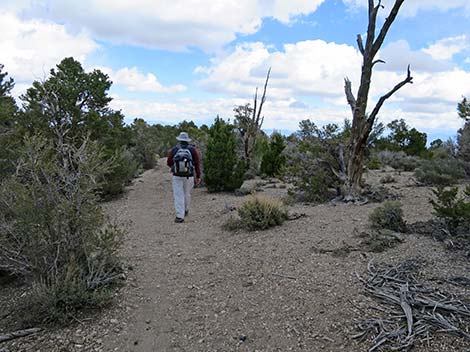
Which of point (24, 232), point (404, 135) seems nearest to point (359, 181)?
point (24, 232)

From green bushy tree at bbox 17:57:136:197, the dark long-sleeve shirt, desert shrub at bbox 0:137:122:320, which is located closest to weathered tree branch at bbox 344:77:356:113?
the dark long-sleeve shirt

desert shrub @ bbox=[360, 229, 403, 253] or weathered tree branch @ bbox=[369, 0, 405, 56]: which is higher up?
weathered tree branch @ bbox=[369, 0, 405, 56]

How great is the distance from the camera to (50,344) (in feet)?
13.0

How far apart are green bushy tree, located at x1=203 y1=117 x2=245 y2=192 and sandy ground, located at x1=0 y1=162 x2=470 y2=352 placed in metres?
4.62

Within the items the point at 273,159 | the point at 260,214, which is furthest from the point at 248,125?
the point at 260,214

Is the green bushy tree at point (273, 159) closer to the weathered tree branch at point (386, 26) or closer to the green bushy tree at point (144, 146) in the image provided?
the weathered tree branch at point (386, 26)

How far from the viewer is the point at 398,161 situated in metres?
18.8

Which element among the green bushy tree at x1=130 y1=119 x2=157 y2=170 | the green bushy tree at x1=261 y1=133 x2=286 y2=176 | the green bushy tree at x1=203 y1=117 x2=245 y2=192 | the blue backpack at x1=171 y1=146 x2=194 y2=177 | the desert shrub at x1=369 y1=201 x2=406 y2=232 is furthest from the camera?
the green bushy tree at x1=130 y1=119 x2=157 y2=170

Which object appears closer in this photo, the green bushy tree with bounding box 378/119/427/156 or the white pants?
the white pants

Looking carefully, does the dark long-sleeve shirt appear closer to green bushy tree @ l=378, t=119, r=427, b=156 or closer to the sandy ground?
the sandy ground

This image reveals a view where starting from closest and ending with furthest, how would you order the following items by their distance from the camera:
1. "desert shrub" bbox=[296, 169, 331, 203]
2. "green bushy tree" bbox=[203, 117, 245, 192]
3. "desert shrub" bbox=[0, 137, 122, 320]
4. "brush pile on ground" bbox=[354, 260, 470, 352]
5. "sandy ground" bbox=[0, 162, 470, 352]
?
"brush pile on ground" bbox=[354, 260, 470, 352]
"sandy ground" bbox=[0, 162, 470, 352]
"desert shrub" bbox=[0, 137, 122, 320]
"desert shrub" bbox=[296, 169, 331, 203]
"green bushy tree" bbox=[203, 117, 245, 192]

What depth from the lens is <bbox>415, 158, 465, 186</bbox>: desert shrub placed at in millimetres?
11945

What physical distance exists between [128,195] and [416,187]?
8.48 m

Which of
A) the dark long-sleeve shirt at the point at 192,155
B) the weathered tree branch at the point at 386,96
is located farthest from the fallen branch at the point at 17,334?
the weathered tree branch at the point at 386,96
